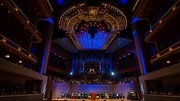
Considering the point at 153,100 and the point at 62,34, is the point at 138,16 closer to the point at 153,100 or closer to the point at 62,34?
the point at 153,100

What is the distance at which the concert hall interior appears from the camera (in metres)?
10.9

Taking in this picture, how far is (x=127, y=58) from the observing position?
24328 millimetres

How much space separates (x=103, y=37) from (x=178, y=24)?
40.3 ft

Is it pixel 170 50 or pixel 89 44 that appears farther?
pixel 89 44

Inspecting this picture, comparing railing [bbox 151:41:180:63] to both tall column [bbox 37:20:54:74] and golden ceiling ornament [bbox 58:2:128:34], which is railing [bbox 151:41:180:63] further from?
tall column [bbox 37:20:54:74]

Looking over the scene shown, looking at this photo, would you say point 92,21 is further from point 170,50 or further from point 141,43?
point 170,50

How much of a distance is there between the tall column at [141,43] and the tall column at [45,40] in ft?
46.5

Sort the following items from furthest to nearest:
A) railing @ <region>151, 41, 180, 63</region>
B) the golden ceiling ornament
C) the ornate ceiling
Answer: the ornate ceiling, the golden ceiling ornament, railing @ <region>151, 41, 180, 63</region>

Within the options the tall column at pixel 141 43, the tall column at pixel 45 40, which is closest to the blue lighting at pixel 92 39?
the tall column at pixel 45 40

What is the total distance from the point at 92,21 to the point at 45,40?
28.1 feet

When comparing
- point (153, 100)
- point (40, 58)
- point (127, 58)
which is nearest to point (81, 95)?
point (40, 58)

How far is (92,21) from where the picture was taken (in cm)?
1931

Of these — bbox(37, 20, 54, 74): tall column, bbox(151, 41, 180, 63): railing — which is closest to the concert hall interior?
bbox(37, 20, 54, 74): tall column

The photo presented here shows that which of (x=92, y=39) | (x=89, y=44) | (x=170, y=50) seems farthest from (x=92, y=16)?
(x=170, y=50)
